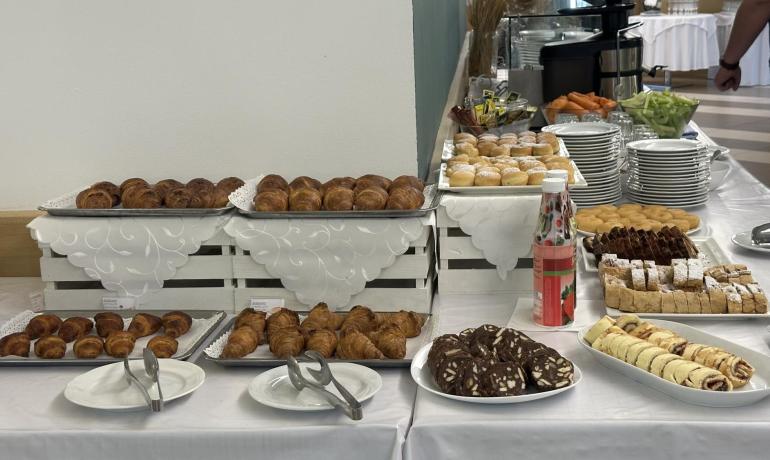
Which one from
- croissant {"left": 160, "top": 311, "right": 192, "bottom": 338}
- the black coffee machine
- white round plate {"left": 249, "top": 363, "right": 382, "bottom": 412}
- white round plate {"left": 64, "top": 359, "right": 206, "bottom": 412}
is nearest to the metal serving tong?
white round plate {"left": 249, "top": 363, "right": 382, "bottom": 412}

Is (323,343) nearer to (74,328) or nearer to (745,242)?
(74,328)

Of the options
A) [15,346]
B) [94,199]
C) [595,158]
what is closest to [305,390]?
[15,346]

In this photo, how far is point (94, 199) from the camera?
5.28 ft

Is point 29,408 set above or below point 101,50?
below

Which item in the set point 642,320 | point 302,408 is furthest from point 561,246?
point 302,408

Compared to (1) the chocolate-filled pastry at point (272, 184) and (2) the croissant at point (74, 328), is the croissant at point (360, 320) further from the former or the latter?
(2) the croissant at point (74, 328)

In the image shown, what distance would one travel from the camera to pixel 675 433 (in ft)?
3.67

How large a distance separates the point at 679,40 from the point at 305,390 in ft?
27.7

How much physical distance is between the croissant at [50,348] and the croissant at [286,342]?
32 cm

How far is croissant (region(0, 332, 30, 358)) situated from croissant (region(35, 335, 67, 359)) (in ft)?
0.06

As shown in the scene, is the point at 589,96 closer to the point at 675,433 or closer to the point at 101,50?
the point at 101,50

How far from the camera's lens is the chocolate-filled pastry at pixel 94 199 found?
161 centimetres

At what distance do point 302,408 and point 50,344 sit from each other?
46 cm

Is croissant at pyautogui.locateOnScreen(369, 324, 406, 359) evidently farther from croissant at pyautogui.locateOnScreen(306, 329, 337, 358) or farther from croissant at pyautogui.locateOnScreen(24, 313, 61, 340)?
croissant at pyautogui.locateOnScreen(24, 313, 61, 340)
